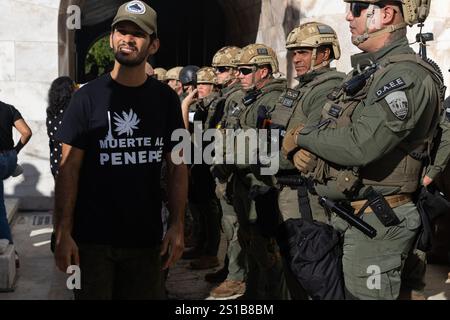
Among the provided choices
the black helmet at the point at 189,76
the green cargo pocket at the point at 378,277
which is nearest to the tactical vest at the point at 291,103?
the green cargo pocket at the point at 378,277

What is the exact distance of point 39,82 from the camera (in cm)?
876

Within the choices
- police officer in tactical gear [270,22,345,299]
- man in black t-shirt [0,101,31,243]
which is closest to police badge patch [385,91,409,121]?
police officer in tactical gear [270,22,345,299]

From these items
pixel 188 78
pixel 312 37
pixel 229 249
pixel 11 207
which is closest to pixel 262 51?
pixel 312 37

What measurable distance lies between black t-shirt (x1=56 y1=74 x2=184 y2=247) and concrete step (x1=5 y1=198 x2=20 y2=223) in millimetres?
5061

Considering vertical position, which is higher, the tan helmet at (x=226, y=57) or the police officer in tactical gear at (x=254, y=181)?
the tan helmet at (x=226, y=57)

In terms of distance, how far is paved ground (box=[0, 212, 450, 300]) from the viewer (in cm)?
530

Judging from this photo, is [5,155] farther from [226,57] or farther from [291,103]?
[291,103]

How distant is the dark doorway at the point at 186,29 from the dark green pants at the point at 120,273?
10.5 metres

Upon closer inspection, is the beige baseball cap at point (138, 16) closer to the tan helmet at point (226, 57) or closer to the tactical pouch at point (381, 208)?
the tactical pouch at point (381, 208)

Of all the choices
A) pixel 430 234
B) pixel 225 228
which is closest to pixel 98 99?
pixel 430 234

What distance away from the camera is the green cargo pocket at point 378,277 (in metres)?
3.02

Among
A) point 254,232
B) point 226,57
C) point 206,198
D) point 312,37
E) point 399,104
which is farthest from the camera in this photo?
point 226,57

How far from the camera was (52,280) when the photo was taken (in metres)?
5.70

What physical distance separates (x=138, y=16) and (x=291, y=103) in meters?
1.44
